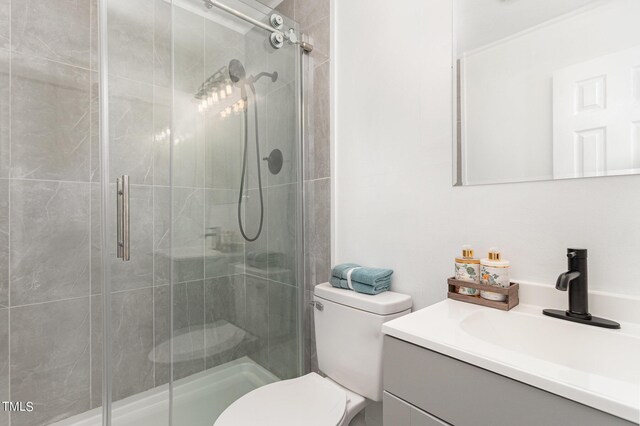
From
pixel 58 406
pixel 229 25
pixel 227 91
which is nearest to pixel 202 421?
pixel 58 406

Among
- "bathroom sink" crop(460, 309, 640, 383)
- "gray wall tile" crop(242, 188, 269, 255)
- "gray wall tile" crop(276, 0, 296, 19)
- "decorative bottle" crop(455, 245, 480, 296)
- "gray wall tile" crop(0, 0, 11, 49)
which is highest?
"gray wall tile" crop(276, 0, 296, 19)

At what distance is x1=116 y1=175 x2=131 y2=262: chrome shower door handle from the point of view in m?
1.06

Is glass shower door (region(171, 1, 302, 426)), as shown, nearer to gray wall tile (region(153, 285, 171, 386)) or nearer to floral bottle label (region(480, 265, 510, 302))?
gray wall tile (region(153, 285, 171, 386))

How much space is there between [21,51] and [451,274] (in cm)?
209

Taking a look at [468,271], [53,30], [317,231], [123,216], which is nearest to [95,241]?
[123,216]

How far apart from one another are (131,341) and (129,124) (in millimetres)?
832

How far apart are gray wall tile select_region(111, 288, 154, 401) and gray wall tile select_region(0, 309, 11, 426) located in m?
0.66

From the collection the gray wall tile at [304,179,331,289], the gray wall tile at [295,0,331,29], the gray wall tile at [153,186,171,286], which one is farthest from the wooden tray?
the gray wall tile at [295,0,331,29]

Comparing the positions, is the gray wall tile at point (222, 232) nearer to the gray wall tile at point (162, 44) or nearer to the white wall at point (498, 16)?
the gray wall tile at point (162, 44)

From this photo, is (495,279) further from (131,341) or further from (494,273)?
(131,341)

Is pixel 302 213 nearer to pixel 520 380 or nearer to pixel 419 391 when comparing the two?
pixel 419 391

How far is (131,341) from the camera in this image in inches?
46.3

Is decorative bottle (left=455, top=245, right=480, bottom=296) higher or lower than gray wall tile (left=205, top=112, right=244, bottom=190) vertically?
lower

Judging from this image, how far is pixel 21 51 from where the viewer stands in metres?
1.37
